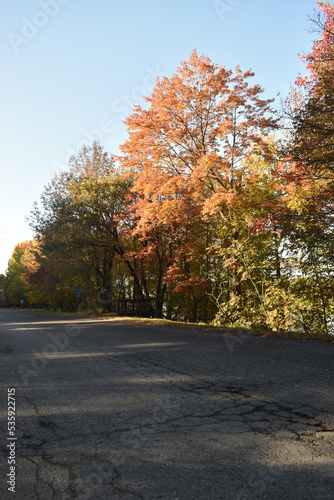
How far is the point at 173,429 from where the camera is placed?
10.7ft

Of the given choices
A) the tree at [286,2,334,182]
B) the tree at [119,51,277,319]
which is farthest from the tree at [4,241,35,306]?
the tree at [286,2,334,182]

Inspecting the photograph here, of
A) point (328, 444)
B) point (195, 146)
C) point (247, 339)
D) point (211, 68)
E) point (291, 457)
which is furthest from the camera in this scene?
point (195, 146)

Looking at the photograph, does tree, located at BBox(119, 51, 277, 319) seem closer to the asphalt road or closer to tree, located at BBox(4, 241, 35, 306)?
the asphalt road

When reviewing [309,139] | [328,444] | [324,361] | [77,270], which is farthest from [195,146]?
[77,270]

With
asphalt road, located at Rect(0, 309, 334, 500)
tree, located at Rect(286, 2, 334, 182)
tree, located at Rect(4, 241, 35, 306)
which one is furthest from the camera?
tree, located at Rect(4, 241, 35, 306)

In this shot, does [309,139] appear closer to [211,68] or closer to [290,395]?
[211,68]

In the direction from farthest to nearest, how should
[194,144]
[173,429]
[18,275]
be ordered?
[18,275] < [194,144] < [173,429]

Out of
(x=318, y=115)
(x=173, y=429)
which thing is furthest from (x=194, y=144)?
(x=173, y=429)

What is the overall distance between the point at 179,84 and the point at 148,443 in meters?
13.3

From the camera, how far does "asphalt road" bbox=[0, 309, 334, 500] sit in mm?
2336

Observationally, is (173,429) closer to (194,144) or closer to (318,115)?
(318,115)

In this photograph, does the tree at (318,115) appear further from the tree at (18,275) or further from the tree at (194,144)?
the tree at (18,275)

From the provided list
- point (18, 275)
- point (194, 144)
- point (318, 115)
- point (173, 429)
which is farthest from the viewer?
point (18, 275)

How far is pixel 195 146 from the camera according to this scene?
1466 centimetres
